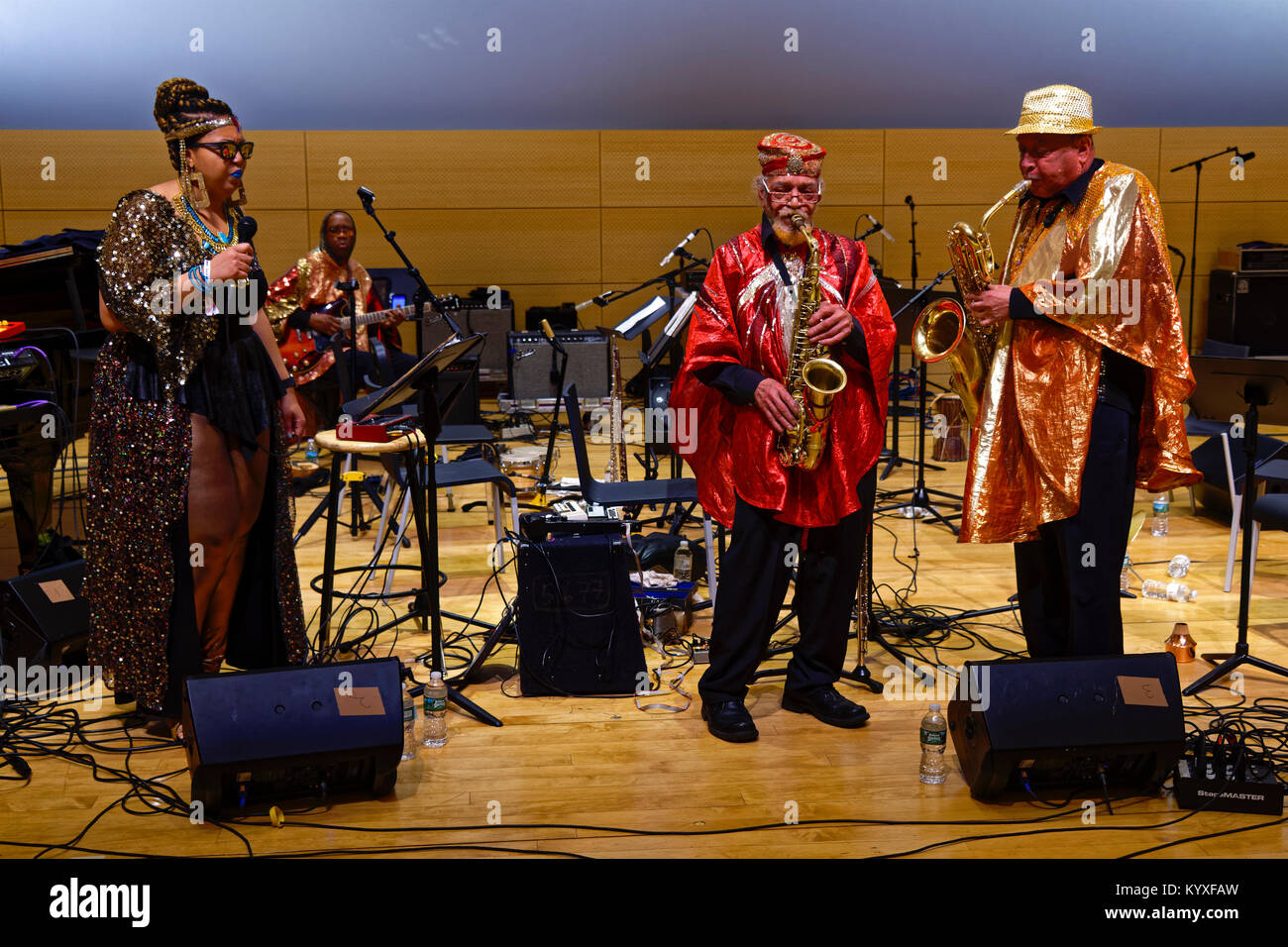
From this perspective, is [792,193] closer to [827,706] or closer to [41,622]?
[827,706]

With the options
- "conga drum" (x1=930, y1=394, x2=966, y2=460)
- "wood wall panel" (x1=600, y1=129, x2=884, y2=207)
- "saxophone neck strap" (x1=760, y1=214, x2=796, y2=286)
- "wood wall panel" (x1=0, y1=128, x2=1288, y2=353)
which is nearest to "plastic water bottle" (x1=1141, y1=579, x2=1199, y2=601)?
"saxophone neck strap" (x1=760, y1=214, x2=796, y2=286)

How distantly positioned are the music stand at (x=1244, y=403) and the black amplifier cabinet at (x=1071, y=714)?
2.34ft

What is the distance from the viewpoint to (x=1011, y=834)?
8.27 feet

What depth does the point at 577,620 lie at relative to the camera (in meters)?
3.49

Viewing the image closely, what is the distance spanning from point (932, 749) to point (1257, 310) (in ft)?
26.5

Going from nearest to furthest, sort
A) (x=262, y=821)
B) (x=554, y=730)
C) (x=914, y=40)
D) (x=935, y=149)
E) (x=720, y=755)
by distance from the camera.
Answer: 1. (x=262, y=821)
2. (x=720, y=755)
3. (x=554, y=730)
4. (x=914, y=40)
5. (x=935, y=149)

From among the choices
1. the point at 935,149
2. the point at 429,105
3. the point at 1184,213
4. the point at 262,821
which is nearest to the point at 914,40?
the point at 935,149

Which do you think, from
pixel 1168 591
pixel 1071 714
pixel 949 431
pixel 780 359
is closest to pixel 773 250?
pixel 780 359

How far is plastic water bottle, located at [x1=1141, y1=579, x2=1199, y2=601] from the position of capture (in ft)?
14.2

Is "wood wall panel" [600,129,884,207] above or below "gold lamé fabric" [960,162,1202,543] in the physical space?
above

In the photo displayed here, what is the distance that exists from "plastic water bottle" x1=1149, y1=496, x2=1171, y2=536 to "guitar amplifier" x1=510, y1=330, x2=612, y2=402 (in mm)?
4209

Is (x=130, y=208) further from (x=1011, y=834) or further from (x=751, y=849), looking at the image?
(x=1011, y=834)

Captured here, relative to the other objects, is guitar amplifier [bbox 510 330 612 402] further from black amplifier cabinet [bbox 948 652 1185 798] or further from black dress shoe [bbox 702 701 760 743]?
black amplifier cabinet [bbox 948 652 1185 798]

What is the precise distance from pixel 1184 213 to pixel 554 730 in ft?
28.7
